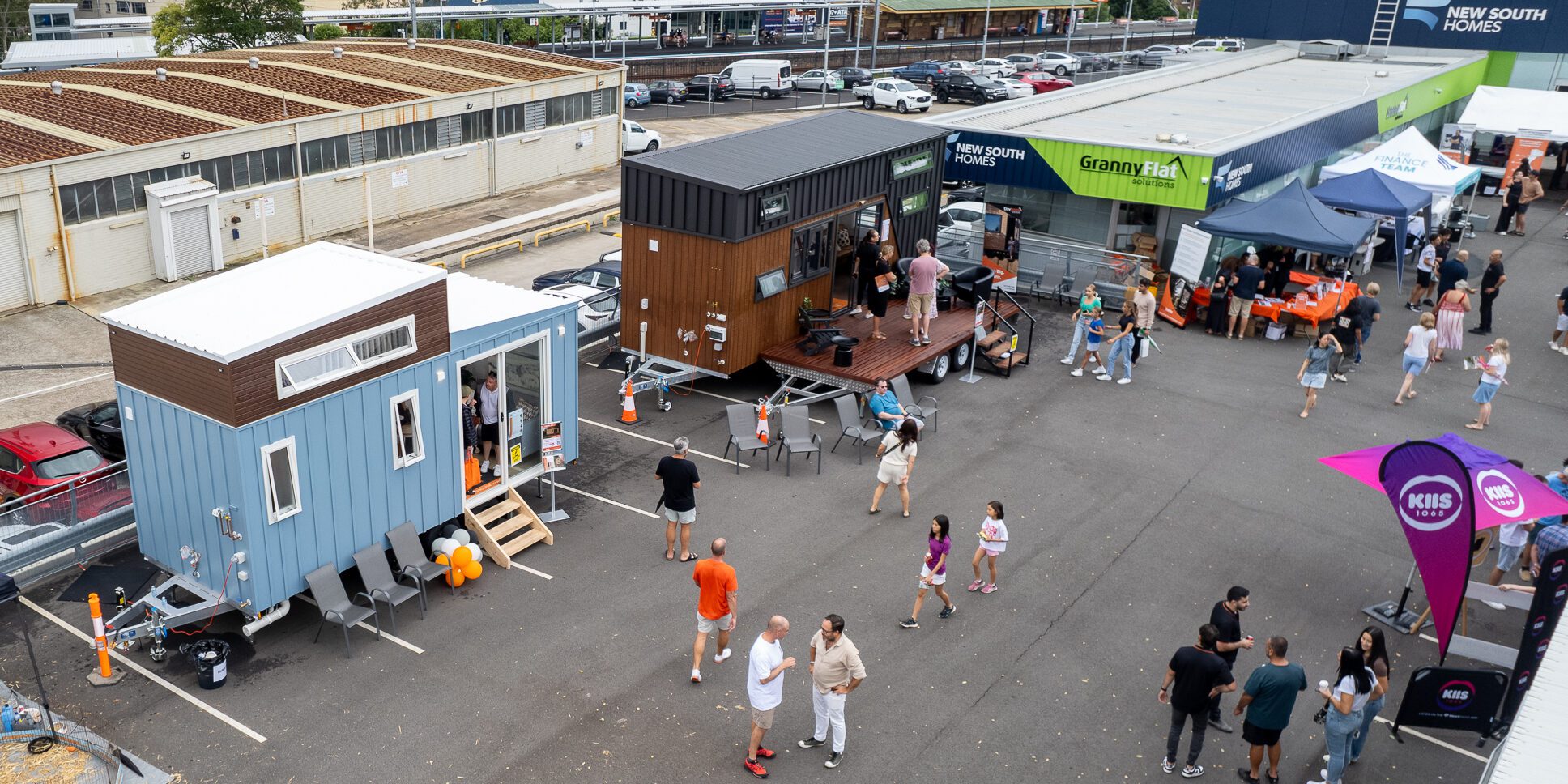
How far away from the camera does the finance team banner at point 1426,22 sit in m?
41.4

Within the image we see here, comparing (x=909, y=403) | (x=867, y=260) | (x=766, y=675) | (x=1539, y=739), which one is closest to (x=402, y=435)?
(x=766, y=675)

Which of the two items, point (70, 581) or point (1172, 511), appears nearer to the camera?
point (70, 581)

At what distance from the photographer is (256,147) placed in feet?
93.7

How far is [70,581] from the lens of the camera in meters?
13.6

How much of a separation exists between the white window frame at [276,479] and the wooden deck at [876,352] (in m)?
8.60

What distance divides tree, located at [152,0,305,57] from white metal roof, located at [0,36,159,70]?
2.06 metres

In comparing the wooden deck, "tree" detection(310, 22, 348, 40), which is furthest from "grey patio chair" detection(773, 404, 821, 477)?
"tree" detection(310, 22, 348, 40)

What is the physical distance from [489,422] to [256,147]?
17280 mm

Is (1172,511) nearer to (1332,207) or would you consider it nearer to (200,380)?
(200,380)

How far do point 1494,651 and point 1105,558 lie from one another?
13.9ft

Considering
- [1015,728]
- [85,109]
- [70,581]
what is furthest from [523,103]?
[1015,728]

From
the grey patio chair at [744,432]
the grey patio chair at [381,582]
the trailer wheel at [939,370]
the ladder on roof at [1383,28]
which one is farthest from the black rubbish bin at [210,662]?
the ladder on roof at [1383,28]

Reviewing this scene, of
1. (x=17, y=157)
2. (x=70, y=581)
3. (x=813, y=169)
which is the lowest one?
(x=70, y=581)

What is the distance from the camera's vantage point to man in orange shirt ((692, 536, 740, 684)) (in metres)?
11.9
